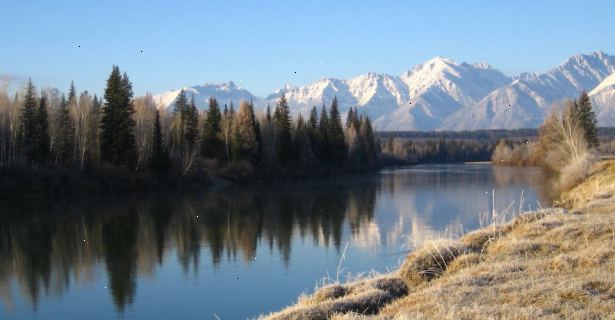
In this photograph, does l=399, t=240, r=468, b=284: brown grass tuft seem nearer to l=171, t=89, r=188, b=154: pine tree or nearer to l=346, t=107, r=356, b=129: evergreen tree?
l=171, t=89, r=188, b=154: pine tree

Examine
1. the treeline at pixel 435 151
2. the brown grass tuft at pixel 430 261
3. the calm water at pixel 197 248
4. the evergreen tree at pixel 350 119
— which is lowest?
the calm water at pixel 197 248

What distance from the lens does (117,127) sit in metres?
58.2

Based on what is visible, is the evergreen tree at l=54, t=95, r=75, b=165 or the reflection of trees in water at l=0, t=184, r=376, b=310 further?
the evergreen tree at l=54, t=95, r=75, b=165

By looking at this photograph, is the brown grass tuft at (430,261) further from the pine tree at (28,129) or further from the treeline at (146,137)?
the pine tree at (28,129)

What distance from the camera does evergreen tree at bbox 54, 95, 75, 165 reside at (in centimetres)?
5634

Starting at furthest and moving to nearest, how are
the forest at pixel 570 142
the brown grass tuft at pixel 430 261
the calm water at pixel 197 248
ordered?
the forest at pixel 570 142, the calm water at pixel 197 248, the brown grass tuft at pixel 430 261

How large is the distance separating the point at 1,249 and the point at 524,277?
2424 cm

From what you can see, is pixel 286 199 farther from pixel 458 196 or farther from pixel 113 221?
pixel 113 221

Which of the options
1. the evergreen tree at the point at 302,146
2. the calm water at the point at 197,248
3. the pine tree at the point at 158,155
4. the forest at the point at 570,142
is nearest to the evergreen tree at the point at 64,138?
the pine tree at the point at 158,155

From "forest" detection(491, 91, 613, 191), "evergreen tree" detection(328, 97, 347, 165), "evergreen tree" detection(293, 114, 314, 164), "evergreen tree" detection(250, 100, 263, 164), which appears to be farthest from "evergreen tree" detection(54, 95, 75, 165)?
"evergreen tree" detection(328, 97, 347, 165)

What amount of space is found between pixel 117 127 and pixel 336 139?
44.7 m

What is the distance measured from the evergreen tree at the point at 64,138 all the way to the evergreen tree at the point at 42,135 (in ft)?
3.72

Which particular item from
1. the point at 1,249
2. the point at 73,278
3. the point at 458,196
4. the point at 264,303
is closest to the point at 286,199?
the point at 458,196

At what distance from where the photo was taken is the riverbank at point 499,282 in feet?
28.3
